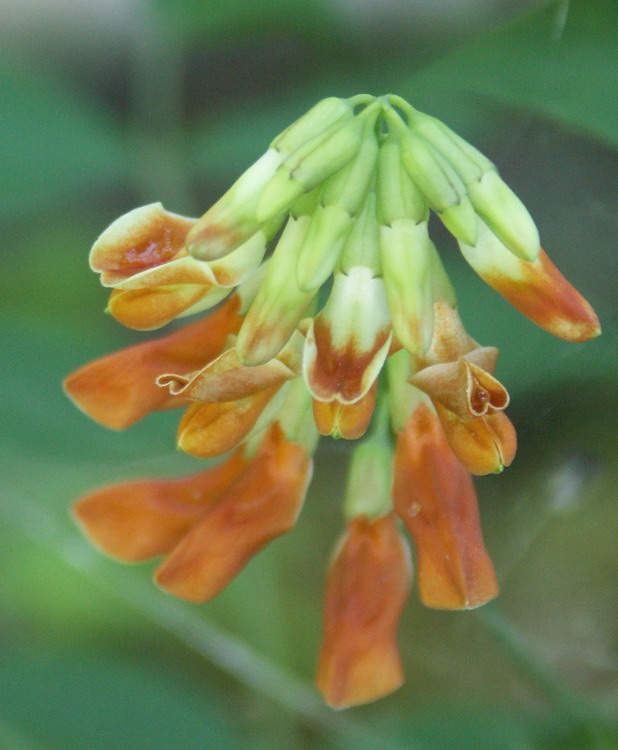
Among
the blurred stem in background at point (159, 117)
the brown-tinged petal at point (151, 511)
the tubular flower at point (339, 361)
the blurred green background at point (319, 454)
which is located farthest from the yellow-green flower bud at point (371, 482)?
the blurred stem in background at point (159, 117)

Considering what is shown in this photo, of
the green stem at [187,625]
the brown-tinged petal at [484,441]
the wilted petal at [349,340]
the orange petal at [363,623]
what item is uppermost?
the wilted petal at [349,340]

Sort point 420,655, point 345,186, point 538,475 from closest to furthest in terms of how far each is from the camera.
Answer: point 345,186
point 538,475
point 420,655

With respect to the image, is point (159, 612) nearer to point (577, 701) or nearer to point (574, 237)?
point (577, 701)

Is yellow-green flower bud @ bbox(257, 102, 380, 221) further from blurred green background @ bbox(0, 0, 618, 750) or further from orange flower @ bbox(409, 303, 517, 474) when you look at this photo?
blurred green background @ bbox(0, 0, 618, 750)

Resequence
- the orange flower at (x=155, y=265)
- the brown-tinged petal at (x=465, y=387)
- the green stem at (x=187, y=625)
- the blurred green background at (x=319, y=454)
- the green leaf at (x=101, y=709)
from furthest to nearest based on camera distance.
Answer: the green stem at (x=187, y=625), the green leaf at (x=101, y=709), the blurred green background at (x=319, y=454), the orange flower at (x=155, y=265), the brown-tinged petal at (x=465, y=387)

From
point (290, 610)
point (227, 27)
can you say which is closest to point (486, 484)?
point (290, 610)

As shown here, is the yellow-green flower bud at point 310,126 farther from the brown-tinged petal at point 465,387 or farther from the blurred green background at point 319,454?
the blurred green background at point 319,454
